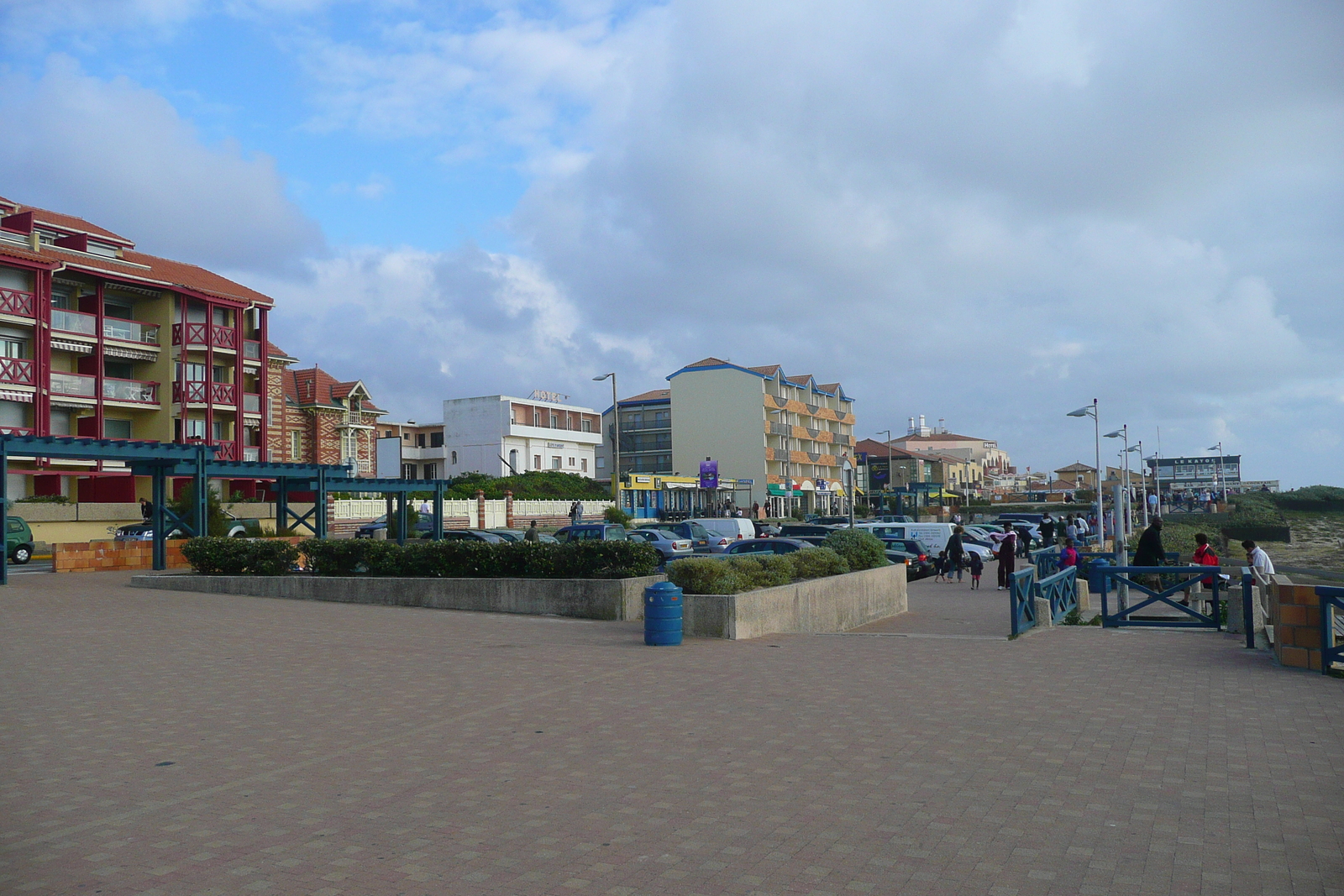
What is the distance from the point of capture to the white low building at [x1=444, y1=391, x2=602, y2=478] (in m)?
84.6

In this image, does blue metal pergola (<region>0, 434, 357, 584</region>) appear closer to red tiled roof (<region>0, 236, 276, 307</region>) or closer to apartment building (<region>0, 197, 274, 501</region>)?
apartment building (<region>0, 197, 274, 501</region>)

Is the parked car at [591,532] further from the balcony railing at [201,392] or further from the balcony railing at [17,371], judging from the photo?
the balcony railing at [17,371]

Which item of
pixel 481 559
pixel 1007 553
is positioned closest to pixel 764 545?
pixel 1007 553

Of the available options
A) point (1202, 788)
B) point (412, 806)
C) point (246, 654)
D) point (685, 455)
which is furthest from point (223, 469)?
point (685, 455)

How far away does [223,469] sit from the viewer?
25.3 metres

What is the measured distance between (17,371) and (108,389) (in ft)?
14.1

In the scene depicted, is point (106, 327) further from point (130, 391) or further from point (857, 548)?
point (857, 548)

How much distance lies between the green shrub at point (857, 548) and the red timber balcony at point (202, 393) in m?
33.5

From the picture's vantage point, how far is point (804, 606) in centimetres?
1595

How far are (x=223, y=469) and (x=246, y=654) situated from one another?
47.7 ft

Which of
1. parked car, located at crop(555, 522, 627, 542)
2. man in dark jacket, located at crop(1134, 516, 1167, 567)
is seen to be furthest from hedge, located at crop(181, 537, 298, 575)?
man in dark jacket, located at crop(1134, 516, 1167, 567)

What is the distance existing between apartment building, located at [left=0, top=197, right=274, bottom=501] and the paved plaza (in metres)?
31.0

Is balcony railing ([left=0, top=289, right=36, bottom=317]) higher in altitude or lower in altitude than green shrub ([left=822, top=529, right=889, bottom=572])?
higher

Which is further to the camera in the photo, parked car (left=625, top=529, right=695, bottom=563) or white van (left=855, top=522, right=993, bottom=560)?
white van (left=855, top=522, right=993, bottom=560)
